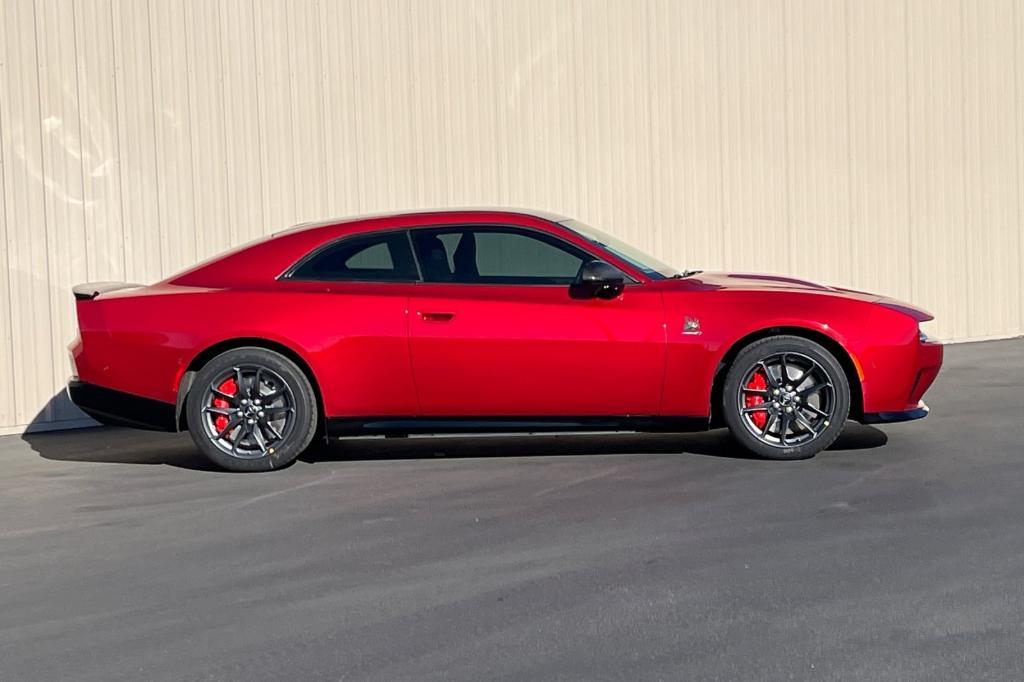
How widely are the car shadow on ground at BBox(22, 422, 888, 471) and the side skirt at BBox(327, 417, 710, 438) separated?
0.35m

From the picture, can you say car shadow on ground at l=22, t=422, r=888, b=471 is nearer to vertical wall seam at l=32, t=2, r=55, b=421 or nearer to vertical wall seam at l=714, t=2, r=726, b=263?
vertical wall seam at l=32, t=2, r=55, b=421

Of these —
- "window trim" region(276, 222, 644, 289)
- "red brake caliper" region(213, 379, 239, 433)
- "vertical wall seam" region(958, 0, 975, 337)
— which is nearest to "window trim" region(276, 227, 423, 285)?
"window trim" region(276, 222, 644, 289)

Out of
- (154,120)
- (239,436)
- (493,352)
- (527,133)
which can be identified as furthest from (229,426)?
(527,133)

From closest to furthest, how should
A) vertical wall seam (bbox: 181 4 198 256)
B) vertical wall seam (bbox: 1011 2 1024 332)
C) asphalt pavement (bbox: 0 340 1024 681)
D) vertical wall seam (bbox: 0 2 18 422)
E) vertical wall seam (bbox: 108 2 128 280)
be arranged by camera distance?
asphalt pavement (bbox: 0 340 1024 681) < vertical wall seam (bbox: 0 2 18 422) < vertical wall seam (bbox: 108 2 128 280) < vertical wall seam (bbox: 181 4 198 256) < vertical wall seam (bbox: 1011 2 1024 332)

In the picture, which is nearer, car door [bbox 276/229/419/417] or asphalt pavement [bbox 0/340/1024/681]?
asphalt pavement [bbox 0/340/1024/681]

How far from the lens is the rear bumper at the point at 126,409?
8562 mm

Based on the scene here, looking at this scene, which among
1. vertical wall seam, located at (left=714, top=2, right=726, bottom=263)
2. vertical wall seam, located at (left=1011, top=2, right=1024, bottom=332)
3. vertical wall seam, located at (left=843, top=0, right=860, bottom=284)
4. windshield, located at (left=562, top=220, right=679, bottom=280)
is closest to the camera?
windshield, located at (left=562, top=220, right=679, bottom=280)

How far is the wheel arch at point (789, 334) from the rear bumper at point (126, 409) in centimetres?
301

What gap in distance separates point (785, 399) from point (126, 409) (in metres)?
3.66

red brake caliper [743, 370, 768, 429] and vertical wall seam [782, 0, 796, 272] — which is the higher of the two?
vertical wall seam [782, 0, 796, 272]

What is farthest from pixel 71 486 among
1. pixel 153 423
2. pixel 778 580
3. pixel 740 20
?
pixel 740 20

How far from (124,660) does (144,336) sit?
3.86 metres

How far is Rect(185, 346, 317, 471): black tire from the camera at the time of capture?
8.48 meters

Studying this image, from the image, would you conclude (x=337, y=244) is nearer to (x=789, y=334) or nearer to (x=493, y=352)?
(x=493, y=352)
